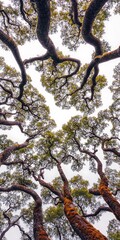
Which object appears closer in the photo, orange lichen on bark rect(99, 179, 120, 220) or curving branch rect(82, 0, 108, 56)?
curving branch rect(82, 0, 108, 56)

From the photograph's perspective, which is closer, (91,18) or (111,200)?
(91,18)

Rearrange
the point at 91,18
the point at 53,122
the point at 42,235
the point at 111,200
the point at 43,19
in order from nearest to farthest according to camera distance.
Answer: the point at 43,19 → the point at 91,18 → the point at 42,235 → the point at 111,200 → the point at 53,122

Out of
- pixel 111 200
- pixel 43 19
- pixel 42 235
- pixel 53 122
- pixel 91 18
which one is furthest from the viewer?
pixel 53 122

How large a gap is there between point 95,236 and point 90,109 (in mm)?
10678

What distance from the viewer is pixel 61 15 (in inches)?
465

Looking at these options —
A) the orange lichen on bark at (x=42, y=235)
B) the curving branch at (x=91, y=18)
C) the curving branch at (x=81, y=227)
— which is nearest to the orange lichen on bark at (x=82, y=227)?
the curving branch at (x=81, y=227)

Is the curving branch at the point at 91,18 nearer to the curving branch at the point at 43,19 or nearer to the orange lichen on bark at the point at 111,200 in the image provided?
the curving branch at the point at 43,19

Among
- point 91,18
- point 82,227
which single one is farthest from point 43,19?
point 82,227

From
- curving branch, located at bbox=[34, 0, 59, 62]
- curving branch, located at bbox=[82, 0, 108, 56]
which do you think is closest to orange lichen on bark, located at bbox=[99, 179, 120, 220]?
curving branch, located at bbox=[82, 0, 108, 56]

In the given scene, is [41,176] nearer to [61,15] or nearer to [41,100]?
[41,100]

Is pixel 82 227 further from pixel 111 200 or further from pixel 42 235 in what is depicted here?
pixel 111 200

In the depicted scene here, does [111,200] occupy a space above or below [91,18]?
below

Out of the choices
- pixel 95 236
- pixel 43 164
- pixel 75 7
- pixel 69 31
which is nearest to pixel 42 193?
pixel 43 164

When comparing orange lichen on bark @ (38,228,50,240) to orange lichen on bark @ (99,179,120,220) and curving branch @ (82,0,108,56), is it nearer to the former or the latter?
orange lichen on bark @ (99,179,120,220)
